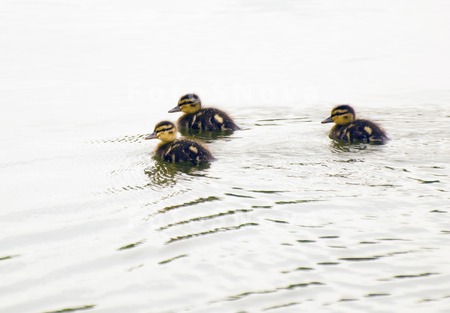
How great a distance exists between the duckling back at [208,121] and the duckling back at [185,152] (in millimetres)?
836

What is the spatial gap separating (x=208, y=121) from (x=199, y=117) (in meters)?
0.15

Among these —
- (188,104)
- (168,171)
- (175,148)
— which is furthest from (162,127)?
(188,104)

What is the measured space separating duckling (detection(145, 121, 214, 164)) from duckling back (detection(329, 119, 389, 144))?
1043 mm

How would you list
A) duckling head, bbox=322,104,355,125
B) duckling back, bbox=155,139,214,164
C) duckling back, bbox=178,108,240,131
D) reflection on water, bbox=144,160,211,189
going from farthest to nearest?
duckling back, bbox=178,108,240,131, duckling head, bbox=322,104,355,125, duckling back, bbox=155,139,214,164, reflection on water, bbox=144,160,211,189

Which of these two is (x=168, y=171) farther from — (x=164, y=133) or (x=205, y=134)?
(x=205, y=134)

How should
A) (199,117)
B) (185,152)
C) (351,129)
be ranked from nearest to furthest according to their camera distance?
(185,152)
(351,129)
(199,117)

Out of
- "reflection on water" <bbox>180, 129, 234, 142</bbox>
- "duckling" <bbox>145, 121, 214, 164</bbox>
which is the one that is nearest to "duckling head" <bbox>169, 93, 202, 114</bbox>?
"reflection on water" <bbox>180, 129, 234, 142</bbox>

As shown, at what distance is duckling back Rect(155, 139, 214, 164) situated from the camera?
6.43 metres

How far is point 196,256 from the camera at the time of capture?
4578 mm

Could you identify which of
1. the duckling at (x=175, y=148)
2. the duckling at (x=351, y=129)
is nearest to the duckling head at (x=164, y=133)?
the duckling at (x=175, y=148)

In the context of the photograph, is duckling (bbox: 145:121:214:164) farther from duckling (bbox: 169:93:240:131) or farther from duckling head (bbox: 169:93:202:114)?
duckling head (bbox: 169:93:202:114)

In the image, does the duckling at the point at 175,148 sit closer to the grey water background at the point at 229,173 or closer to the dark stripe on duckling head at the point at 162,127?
the dark stripe on duckling head at the point at 162,127

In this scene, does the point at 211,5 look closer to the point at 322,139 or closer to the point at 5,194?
the point at 322,139

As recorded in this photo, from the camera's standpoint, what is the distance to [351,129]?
703cm
